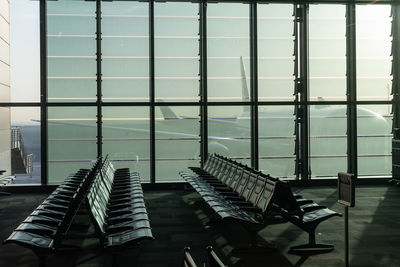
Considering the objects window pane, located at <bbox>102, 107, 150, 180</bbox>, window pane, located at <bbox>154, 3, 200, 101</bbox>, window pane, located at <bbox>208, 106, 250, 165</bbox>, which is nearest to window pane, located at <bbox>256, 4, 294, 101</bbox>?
window pane, located at <bbox>208, 106, 250, 165</bbox>

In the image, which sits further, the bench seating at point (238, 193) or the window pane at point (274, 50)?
the window pane at point (274, 50)

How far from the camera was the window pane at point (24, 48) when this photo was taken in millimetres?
10695

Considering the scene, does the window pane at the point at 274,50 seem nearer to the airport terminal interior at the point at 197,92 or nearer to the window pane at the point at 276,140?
the airport terminal interior at the point at 197,92

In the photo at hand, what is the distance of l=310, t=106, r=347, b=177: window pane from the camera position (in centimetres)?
1172

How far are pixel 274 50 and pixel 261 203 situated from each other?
6627 millimetres

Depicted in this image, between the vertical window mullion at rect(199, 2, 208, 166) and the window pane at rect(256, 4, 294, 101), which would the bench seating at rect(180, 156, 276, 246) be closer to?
the vertical window mullion at rect(199, 2, 208, 166)

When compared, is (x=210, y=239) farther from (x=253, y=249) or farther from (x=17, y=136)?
(x=17, y=136)

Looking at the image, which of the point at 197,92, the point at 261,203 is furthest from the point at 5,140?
the point at 261,203

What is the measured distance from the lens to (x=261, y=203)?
5.67 m

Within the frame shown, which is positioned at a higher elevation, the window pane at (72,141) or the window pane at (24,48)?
the window pane at (24,48)

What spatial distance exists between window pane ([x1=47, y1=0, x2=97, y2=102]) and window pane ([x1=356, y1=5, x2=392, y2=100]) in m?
6.59

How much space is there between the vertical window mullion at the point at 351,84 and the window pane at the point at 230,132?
2.61 metres

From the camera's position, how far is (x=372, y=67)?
1180 cm

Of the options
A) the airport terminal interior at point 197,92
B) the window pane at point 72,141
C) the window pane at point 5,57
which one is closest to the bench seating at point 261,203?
the airport terminal interior at point 197,92
